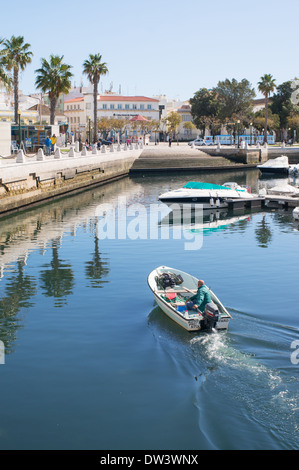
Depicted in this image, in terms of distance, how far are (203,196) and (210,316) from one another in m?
25.8

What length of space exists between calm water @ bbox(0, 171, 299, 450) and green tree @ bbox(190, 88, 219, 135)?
10083 centimetres

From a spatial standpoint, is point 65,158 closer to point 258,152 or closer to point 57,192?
point 57,192

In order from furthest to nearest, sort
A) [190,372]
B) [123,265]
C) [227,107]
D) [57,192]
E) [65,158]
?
[227,107] → [65,158] → [57,192] → [123,265] → [190,372]

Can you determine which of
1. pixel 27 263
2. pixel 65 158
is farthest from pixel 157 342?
pixel 65 158

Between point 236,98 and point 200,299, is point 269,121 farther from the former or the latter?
point 200,299

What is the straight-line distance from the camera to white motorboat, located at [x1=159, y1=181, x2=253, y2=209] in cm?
4088

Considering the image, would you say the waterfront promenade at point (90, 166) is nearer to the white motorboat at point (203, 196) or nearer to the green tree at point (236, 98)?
the white motorboat at point (203, 196)

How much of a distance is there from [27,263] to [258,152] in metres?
67.8

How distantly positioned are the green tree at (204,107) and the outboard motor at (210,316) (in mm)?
110858

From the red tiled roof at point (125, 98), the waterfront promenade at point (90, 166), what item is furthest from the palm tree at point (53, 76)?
the red tiled roof at point (125, 98)

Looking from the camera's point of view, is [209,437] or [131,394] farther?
[131,394]

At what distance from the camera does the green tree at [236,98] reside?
121m

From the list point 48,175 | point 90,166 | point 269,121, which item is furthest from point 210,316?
point 269,121

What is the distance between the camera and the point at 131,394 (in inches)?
513
